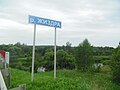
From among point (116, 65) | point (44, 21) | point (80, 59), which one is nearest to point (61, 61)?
point (80, 59)

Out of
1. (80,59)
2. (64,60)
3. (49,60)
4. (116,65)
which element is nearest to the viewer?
(116,65)

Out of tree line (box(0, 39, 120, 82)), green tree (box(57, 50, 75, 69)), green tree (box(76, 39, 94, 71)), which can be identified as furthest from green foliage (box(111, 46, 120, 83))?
green tree (box(57, 50, 75, 69))

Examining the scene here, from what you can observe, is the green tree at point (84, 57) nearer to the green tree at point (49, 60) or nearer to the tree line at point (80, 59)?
the tree line at point (80, 59)

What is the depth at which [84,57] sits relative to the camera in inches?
1223

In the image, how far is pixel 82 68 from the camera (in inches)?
1220

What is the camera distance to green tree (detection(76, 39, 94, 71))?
30828 mm

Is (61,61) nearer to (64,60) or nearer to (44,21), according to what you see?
(64,60)

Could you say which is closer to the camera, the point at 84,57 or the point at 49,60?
→ the point at 84,57

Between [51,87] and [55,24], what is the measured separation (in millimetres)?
3160

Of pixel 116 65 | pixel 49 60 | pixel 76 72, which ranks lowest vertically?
pixel 76 72

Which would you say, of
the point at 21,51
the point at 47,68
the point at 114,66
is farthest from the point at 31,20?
the point at 21,51

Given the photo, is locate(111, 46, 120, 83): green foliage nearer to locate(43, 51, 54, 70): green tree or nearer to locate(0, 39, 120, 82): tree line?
locate(0, 39, 120, 82): tree line

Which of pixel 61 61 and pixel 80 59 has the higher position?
pixel 80 59

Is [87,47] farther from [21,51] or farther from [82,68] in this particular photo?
[21,51]
